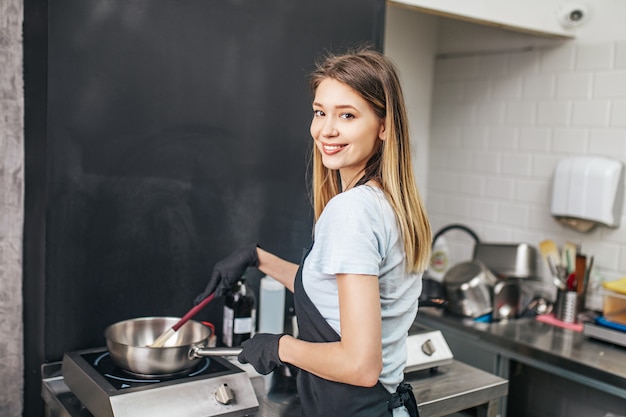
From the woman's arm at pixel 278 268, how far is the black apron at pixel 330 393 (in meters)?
0.33

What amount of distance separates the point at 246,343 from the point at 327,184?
1.39 feet

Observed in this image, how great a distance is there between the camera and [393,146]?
1.42m

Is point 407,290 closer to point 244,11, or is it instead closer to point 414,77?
point 244,11

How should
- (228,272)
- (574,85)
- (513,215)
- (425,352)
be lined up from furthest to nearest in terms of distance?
1. (513,215)
2. (574,85)
3. (425,352)
4. (228,272)

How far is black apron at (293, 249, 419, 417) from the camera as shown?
4.68 ft

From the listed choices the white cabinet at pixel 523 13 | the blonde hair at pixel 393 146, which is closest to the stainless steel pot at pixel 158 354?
the blonde hair at pixel 393 146

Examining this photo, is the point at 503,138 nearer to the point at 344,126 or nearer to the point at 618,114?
the point at 618,114

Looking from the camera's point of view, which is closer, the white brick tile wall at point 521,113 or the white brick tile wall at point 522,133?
the white brick tile wall at point 522,133

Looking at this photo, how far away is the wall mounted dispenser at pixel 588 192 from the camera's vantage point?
271 centimetres

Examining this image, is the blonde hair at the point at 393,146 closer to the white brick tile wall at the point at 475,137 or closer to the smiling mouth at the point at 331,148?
the smiling mouth at the point at 331,148

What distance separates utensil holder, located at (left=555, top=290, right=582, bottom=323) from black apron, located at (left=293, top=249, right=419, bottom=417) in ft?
4.87

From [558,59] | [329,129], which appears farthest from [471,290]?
[329,129]

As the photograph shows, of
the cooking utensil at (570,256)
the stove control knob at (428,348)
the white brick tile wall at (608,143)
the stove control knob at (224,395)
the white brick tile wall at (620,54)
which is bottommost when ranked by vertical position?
the stove control knob at (224,395)

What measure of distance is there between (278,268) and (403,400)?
1.69 feet
